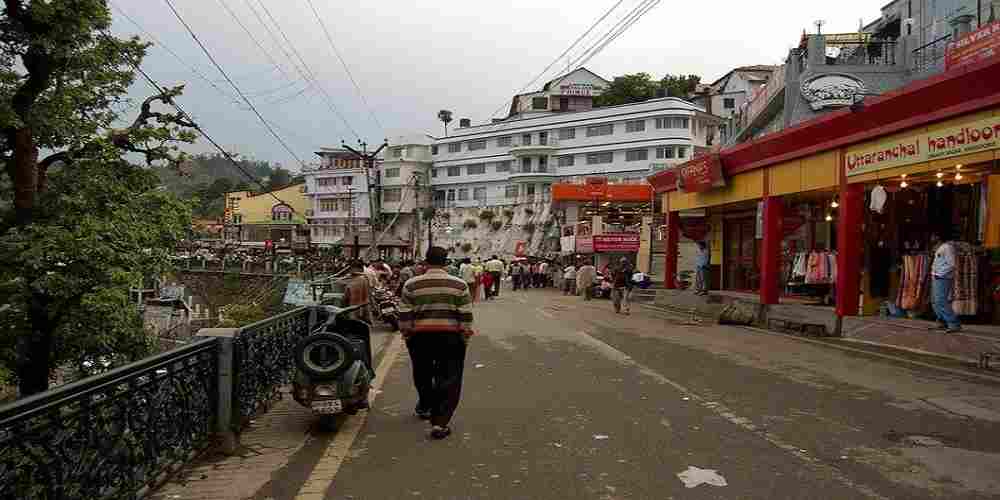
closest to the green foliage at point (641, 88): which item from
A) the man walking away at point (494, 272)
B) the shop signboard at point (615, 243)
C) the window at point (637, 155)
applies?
the window at point (637, 155)

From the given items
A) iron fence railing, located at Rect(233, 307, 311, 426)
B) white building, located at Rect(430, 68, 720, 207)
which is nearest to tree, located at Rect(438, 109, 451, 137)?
white building, located at Rect(430, 68, 720, 207)

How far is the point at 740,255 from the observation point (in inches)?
930

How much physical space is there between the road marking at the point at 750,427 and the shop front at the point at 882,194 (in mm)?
5925

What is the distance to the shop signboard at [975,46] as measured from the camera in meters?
17.9

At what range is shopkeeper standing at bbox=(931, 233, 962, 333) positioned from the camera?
11148 mm

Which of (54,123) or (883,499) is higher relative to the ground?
(54,123)

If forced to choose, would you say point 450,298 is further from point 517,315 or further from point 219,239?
point 219,239

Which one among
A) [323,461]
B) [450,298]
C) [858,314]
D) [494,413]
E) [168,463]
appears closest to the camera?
[168,463]

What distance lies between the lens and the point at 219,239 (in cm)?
8706

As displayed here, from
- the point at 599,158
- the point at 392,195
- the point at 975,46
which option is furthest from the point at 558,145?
the point at 975,46

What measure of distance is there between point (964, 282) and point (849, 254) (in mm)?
2564

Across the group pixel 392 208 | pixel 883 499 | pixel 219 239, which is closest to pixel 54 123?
pixel 883 499

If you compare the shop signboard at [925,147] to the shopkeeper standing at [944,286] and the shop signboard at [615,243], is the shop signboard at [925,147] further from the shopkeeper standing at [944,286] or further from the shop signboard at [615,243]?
the shop signboard at [615,243]

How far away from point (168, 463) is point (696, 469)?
367 centimetres
